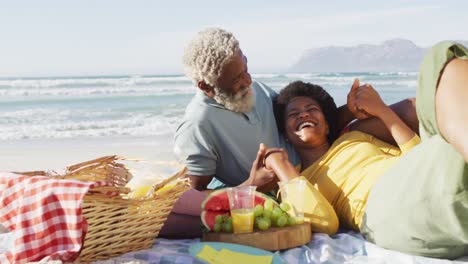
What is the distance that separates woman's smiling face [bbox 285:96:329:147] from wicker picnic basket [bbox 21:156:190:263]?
2.87 ft

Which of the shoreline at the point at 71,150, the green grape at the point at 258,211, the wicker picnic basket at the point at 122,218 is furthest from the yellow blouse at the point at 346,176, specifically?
the shoreline at the point at 71,150

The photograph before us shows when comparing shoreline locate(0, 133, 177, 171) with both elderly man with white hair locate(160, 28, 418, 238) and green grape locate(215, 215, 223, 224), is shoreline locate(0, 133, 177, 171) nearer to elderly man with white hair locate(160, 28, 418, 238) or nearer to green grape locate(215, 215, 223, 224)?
elderly man with white hair locate(160, 28, 418, 238)

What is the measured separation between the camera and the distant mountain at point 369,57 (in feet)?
124

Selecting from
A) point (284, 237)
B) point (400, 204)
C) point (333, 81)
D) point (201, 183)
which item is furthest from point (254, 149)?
point (333, 81)

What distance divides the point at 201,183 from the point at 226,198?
0.55 metres

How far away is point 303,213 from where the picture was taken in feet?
10.1

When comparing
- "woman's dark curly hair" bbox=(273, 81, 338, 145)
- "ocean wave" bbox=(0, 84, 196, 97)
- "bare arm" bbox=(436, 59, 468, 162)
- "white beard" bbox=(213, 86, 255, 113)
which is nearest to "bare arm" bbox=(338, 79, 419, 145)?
"woman's dark curly hair" bbox=(273, 81, 338, 145)

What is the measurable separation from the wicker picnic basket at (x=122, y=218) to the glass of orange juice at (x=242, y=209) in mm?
245

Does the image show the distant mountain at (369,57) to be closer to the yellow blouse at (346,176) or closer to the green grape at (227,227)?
the yellow blouse at (346,176)

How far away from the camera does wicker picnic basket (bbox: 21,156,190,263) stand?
8.49ft

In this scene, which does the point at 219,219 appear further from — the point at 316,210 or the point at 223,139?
the point at 223,139

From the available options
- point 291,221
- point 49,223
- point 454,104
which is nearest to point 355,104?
point 291,221

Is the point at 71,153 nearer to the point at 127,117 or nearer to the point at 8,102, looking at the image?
the point at 127,117

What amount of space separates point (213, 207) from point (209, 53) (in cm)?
94
